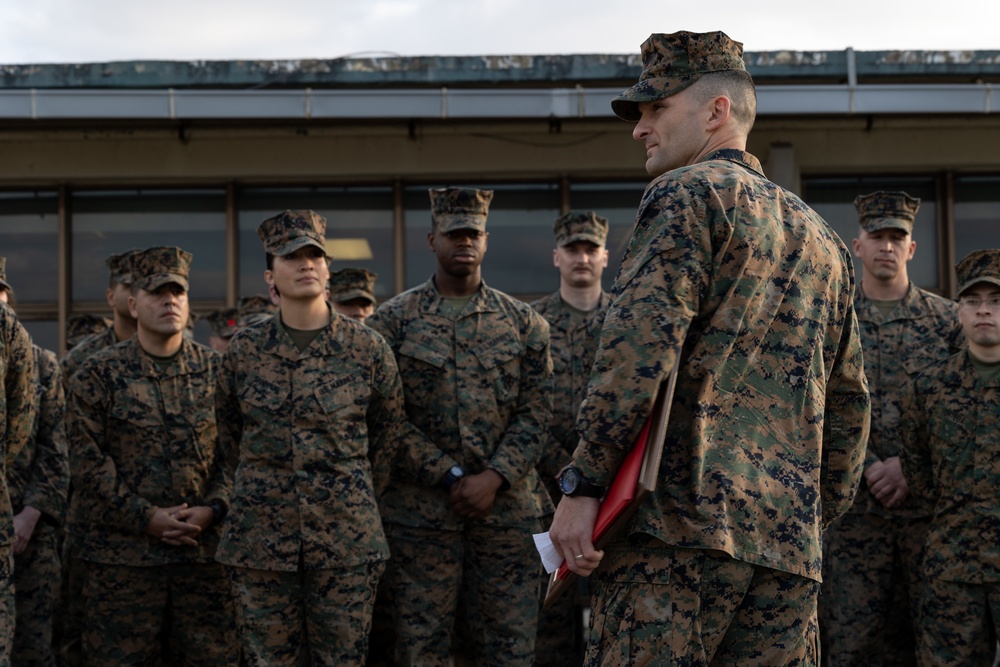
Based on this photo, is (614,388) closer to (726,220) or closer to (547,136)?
(726,220)

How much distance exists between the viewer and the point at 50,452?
6.53 metres

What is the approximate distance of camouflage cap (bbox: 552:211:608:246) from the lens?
704 centimetres

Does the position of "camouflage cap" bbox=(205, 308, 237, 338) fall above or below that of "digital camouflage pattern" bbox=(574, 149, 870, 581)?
above

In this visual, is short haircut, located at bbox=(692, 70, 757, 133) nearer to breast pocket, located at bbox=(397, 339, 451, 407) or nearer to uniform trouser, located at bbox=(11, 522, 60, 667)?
breast pocket, located at bbox=(397, 339, 451, 407)

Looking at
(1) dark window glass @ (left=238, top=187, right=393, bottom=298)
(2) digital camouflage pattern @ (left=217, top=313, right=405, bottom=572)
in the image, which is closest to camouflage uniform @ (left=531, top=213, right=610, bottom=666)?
(2) digital camouflage pattern @ (left=217, top=313, right=405, bottom=572)

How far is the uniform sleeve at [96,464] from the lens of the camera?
5.81 meters

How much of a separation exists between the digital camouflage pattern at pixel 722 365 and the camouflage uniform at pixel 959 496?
275cm

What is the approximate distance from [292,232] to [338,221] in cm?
430

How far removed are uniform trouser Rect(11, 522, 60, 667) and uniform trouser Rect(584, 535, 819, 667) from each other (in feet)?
13.7

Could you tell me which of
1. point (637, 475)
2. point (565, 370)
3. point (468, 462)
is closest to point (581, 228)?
point (565, 370)

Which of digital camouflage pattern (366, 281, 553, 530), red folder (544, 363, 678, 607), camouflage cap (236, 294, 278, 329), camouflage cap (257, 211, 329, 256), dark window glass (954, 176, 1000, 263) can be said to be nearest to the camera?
red folder (544, 363, 678, 607)

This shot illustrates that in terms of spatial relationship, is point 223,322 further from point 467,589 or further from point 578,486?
point 578,486

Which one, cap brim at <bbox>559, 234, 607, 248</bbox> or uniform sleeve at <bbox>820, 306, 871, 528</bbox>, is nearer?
uniform sleeve at <bbox>820, 306, 871, 528</bbox>

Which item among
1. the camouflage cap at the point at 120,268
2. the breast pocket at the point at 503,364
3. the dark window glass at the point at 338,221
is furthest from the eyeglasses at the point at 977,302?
the dark window glass at the point at 338,221
